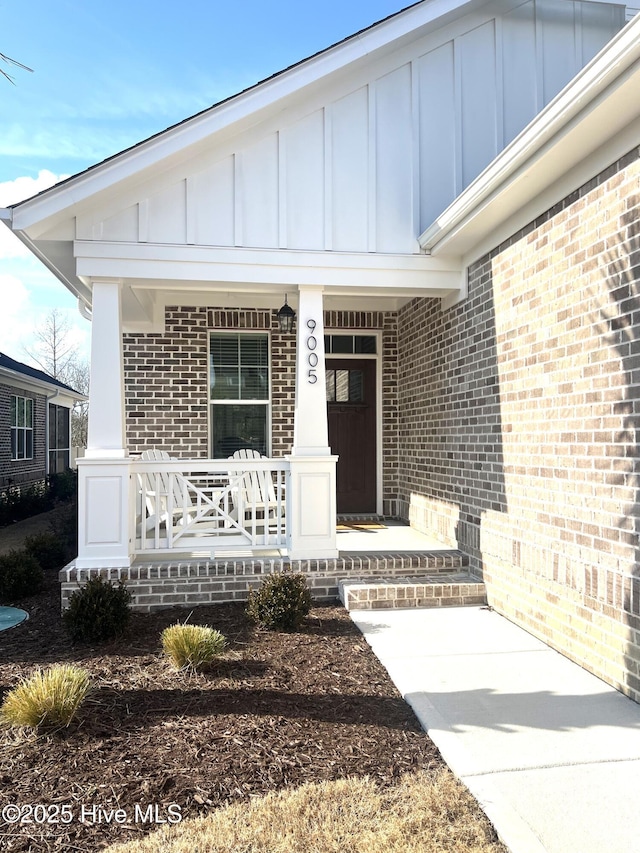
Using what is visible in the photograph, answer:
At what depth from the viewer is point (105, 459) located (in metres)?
5.46

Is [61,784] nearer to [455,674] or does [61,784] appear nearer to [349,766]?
[349,766]

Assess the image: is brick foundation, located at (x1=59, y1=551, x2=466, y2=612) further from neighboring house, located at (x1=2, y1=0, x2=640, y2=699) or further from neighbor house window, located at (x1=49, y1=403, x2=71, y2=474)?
neighbor house window, located at (x1=49, y1=403, x2=71, y2=474)

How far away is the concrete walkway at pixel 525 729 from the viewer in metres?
2.39

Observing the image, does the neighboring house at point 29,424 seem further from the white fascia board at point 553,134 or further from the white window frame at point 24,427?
the white fascia board at point 553,134

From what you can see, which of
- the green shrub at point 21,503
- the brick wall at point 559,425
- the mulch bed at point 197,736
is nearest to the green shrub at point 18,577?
the mulch bed at point 197,736

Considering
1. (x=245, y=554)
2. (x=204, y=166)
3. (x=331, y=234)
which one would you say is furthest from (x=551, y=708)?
(x=204, y=166)

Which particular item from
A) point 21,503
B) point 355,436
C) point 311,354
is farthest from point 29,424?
point 311,354

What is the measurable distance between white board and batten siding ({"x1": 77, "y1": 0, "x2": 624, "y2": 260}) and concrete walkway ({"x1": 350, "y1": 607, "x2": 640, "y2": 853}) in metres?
3.69

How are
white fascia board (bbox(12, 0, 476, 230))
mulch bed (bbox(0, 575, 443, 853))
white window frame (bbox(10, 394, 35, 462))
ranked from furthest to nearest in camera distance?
white window frame (bbox(10, 394, 35, 462)) < white fascia board (bbox(12, 0, 476, 230)) < mulch bed (bbox(0, 575, 443, 853))

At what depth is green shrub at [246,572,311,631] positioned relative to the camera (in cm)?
478

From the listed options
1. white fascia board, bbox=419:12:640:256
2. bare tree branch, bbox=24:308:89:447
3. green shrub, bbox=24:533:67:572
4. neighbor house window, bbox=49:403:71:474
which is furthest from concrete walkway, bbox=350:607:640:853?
bare tree branch, bbox=24:308:89:447

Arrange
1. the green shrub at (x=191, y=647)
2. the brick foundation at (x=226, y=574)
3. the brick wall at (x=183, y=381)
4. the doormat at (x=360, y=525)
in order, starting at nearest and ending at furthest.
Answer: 1. the green shrub at (x=191, y=647)
2. the brick foundation at (x=226, y=574)
3. the doormat at (x=360, y=525)
4. the brick wall at (x=183, y=381)

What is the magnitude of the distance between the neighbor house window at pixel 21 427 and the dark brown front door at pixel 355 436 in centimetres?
1132

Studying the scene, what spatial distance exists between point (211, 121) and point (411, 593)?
14.9ft
